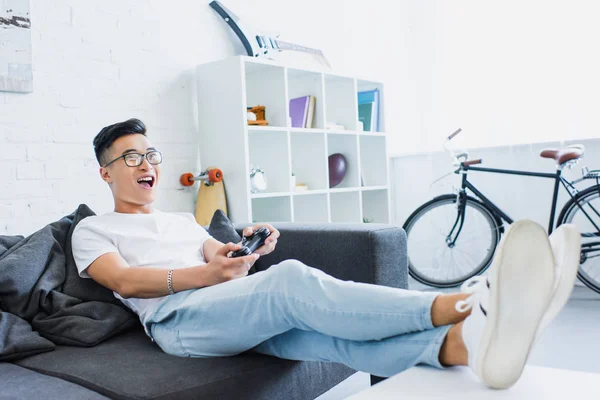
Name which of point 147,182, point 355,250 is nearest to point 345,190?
point 355,250

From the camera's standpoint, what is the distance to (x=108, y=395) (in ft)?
4.36

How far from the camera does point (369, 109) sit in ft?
13.3

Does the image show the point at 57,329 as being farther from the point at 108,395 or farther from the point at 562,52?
the point at 562,52

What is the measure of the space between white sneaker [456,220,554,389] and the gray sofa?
0.63m

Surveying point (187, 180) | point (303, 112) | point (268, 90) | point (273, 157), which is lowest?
point (187, 180)

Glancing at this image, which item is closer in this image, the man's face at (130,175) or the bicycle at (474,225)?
the man's face at (130,175)

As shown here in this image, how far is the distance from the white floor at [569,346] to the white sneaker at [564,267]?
1.29 m

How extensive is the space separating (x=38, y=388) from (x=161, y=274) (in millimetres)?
423

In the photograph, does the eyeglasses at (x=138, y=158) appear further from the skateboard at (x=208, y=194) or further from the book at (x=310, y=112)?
the book at (x=310, y=112)

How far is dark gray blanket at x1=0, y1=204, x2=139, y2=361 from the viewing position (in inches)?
64.6

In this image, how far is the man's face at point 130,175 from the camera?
1.93m

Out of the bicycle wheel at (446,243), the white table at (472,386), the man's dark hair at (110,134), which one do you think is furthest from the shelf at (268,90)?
the white table at (472,386)

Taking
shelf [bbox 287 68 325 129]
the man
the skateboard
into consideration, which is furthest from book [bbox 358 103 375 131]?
the man

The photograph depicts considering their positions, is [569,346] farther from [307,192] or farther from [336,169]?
[336,169]
